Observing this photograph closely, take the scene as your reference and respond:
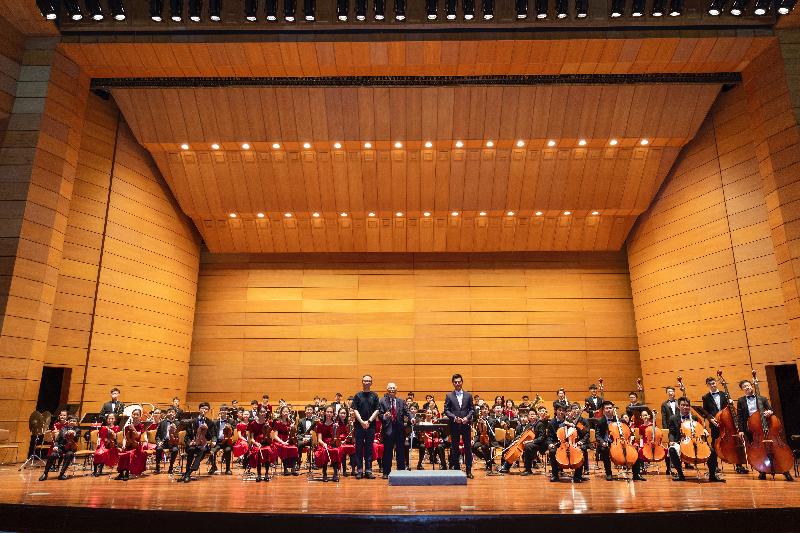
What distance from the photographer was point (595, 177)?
13844mm

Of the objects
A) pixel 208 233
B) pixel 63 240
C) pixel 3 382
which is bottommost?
pixel 3 382

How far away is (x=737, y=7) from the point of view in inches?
408

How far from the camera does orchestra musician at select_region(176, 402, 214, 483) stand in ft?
25.3

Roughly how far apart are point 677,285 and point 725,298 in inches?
60.2

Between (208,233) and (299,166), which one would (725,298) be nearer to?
(299,166)

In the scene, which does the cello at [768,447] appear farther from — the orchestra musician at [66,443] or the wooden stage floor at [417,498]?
the orchestra musician at [66,443]

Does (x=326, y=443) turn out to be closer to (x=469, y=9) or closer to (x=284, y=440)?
(x=284, y=440)

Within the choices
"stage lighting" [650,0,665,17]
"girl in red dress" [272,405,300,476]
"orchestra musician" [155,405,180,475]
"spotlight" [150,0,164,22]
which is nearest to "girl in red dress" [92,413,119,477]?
"orchestra musician" [155,405,180,475]

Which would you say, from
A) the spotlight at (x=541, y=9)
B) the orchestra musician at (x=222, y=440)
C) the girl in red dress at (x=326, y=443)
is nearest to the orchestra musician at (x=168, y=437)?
the orchestra musician at (x=222, y=440)

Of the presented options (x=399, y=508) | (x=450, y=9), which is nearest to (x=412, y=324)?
(x=450, y=9)

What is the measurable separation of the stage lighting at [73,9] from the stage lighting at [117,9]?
0.63 meters

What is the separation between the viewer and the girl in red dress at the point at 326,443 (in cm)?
779

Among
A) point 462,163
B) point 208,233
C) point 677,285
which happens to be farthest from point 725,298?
point 208,233

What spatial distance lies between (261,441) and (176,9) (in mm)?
8931
